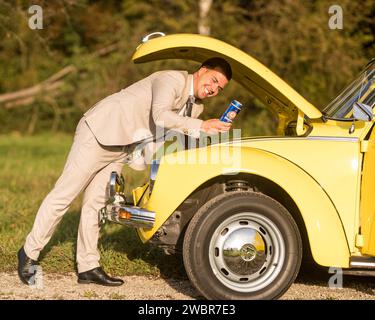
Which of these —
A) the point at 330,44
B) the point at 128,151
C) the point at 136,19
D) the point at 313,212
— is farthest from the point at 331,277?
the point at 136,19

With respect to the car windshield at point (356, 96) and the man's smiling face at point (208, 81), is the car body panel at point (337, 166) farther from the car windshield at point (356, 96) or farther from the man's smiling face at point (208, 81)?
the man's smiling face at point (208, 81)

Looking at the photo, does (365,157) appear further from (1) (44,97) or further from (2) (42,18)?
(1) (44,97)

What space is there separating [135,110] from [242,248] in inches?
58.3

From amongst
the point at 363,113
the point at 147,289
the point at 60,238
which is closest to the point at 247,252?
the point at 147,289

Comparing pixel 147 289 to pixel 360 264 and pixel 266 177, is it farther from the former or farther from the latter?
pixel 360 264

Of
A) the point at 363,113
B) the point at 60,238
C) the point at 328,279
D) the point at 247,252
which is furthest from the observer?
the point at 60,238

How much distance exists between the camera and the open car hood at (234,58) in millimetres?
5738

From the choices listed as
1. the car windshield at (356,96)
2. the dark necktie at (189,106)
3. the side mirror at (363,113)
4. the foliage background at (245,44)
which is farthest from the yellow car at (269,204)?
the foliage background at (245,44)

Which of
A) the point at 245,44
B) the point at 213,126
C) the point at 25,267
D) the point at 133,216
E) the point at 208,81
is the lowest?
the point at 25,267

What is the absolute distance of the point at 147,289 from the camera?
6.21 meters

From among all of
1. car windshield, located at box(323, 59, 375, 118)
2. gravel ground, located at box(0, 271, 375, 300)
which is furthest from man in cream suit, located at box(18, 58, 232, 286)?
car windshield, located at box(323, 59, 375, 118)

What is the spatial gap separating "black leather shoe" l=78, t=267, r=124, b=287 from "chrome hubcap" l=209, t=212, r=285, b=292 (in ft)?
3.61

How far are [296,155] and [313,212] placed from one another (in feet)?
1.45

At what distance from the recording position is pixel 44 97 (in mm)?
23031
